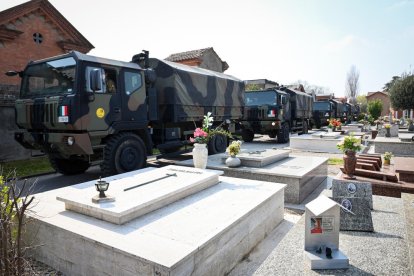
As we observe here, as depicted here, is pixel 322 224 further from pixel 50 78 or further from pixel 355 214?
pixel 50 78

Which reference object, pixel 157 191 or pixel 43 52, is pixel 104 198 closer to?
pixel 157 191

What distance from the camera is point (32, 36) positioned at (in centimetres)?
1262

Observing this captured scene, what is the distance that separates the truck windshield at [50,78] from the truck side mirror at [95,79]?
393mm

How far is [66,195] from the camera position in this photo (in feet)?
12.0

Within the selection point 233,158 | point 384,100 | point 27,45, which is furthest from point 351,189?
point 384,100

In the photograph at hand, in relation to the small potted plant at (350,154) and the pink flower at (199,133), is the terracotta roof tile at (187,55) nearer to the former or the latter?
the pink flower at (199,133)

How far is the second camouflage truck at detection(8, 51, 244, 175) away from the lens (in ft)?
19.7

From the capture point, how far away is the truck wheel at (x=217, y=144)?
32.4ft

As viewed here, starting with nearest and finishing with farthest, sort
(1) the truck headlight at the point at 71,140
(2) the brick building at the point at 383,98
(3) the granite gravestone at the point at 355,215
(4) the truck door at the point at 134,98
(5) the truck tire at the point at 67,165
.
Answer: (3) the granite gravestone at the point at 355,215
(1) the truck headlight at the point at 71,140
(4) the truck door at the point at 134,98
(5) the truck tire at the point at 67,165
(2) the brick building at the point at 383,98

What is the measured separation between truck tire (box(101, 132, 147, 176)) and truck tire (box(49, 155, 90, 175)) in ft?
6.48

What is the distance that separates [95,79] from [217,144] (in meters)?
5.17

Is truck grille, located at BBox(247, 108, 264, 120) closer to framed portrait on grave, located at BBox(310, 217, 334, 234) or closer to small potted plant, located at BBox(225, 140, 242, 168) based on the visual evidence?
small potted plant, located at BBox(225, 140, 242, 168)

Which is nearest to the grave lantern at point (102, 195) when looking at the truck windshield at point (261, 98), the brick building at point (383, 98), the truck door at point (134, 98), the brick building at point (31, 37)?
the truck door at point (134, 98)

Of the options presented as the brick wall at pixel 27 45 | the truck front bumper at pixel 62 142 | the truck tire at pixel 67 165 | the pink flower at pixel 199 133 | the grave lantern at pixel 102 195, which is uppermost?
the brick wall at pixel 27 45
